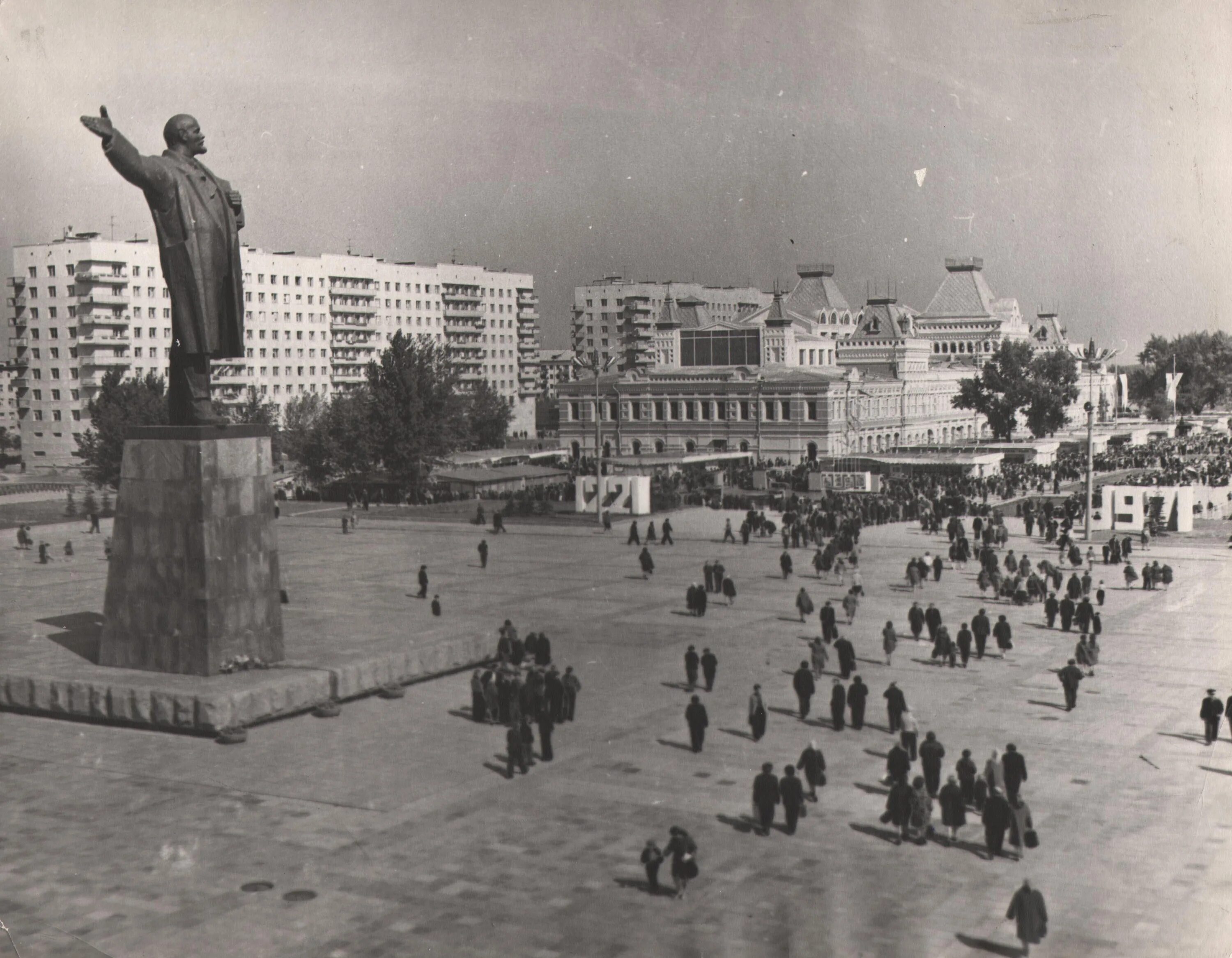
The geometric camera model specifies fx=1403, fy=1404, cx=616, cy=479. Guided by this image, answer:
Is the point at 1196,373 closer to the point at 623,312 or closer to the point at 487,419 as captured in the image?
the point at 623,312

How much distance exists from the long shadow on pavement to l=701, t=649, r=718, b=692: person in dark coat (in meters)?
10.3

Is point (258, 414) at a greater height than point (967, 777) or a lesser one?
greater

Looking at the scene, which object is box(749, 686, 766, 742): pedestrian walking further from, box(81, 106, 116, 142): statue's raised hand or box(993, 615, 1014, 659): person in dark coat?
box(81, 106, 116, 142): statue's raised hand

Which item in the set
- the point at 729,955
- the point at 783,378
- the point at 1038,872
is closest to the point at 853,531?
the point at 1038,872

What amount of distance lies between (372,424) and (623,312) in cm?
8806

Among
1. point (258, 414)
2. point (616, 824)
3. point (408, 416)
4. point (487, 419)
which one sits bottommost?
point (616, 824)

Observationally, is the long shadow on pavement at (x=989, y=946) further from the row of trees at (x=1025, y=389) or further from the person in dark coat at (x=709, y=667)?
the row of trees at (x=1025, y=389)

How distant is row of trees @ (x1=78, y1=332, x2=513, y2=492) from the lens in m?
64.8

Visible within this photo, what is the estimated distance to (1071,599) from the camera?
96.0 ft

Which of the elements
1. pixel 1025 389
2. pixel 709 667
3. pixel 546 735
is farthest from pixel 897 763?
pixel 1025 389

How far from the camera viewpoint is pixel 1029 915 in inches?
469

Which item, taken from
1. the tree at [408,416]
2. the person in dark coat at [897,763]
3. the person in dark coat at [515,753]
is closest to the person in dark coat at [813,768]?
the person in dark coat at [897,763]

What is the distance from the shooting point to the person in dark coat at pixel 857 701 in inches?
788

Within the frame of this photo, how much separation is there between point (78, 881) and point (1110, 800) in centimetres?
1150
